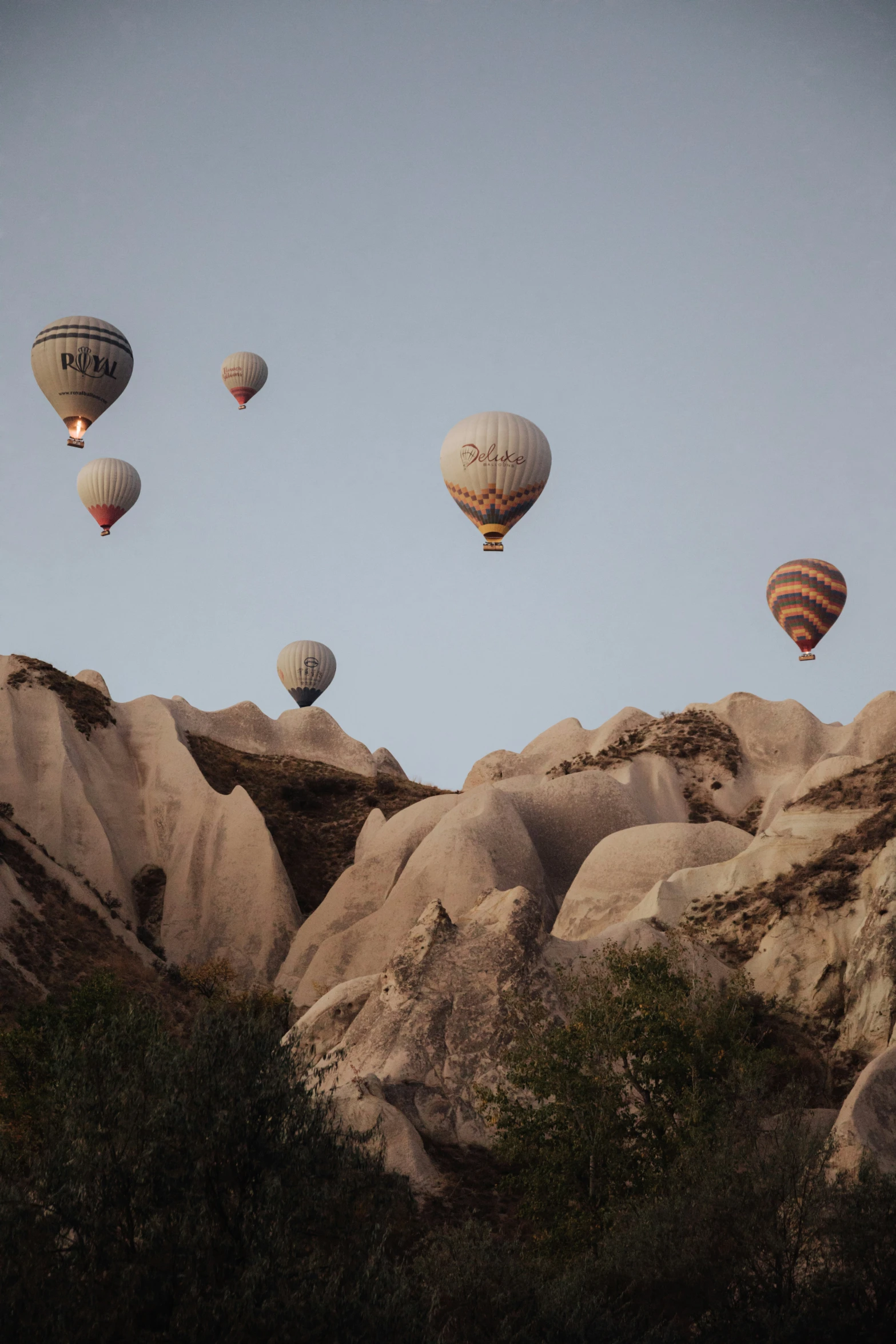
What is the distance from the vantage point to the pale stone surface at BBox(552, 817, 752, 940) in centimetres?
4359

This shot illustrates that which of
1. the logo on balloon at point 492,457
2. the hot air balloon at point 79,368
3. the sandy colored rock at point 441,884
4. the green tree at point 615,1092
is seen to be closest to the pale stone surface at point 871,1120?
the green tree at point 615,1092

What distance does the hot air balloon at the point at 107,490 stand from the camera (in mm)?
65625

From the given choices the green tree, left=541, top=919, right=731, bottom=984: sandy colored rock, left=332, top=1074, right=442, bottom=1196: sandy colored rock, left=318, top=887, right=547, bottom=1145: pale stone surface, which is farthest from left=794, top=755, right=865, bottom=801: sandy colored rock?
left=332, top=1074, right=442, bottom=1196: sandy colored rock

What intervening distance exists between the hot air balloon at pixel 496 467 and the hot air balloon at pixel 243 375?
28724mm

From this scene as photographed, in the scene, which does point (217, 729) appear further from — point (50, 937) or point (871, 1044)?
point (871, 1044)

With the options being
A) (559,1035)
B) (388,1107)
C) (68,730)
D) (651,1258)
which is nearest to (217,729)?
(68,730)

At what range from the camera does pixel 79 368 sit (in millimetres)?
51938

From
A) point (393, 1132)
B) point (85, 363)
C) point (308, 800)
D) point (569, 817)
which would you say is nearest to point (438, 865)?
point (569, 817)

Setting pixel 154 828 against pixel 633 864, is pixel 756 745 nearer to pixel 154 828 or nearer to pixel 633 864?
pixel 633 864

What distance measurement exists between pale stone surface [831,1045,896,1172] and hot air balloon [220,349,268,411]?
58805 mm

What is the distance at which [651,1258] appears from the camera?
17.3m

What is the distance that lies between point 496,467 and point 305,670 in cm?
3855

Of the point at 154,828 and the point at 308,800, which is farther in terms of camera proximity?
the point at 308,800

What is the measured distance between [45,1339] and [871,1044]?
22.2m
